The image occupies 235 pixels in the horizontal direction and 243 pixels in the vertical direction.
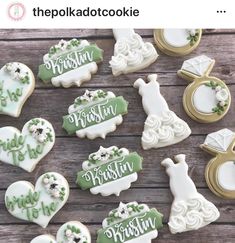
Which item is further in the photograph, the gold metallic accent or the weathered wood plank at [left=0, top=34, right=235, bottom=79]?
the weathered wood plank at [left=0, top=34, right=235, bottom=79]

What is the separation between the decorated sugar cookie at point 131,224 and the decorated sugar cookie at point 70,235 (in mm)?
45

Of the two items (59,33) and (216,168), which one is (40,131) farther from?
(216,168)

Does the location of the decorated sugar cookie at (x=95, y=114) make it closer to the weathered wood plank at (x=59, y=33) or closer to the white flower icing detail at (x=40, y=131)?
the white flower icing detail at (x=40, y=131)

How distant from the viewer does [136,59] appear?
1.87 m

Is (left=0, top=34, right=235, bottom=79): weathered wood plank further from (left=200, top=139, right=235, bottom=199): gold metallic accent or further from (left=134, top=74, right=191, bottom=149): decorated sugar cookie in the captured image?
(left=200, top=139, right=235, bottom=199): gold metallic accent

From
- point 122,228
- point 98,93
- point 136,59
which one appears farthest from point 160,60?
point 122,228

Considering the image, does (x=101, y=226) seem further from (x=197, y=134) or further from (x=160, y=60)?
(x=160, y=60)

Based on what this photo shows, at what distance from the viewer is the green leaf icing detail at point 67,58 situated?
74.4 inches

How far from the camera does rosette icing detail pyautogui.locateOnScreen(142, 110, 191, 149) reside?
1.79 m

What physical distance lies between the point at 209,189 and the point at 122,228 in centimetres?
30

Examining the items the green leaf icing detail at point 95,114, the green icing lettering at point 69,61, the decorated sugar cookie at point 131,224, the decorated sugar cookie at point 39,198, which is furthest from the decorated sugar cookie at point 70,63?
the decorated sugar cookie at point 131,224

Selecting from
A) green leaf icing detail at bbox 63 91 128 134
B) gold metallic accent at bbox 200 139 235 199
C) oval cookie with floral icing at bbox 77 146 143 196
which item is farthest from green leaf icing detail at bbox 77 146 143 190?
gold metallic accent at bbox 200 139 235 199

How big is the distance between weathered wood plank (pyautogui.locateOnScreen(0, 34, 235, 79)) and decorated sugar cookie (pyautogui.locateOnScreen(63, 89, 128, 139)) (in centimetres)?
8

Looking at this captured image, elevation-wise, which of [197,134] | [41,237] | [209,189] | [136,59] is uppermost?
[136,59]
